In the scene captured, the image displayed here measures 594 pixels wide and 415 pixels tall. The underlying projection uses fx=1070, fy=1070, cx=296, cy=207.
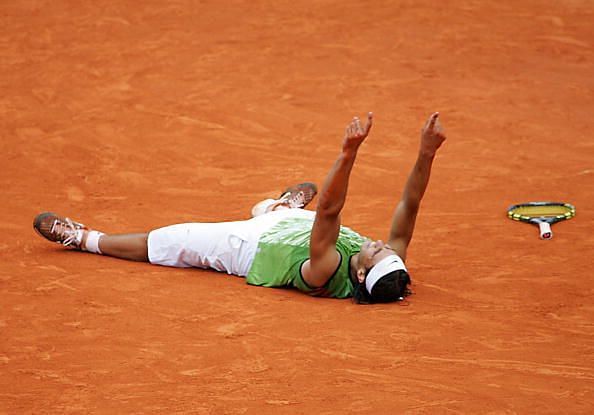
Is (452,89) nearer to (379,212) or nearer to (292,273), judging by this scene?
(379,212)

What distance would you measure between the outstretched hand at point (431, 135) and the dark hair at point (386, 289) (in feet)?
2.53

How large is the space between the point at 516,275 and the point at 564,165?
2.76m

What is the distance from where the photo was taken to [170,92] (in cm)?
1093

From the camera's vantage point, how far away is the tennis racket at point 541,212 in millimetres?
7723

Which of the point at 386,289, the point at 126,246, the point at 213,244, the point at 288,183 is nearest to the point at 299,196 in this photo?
the point at 213,244

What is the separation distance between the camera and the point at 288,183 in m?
8.77

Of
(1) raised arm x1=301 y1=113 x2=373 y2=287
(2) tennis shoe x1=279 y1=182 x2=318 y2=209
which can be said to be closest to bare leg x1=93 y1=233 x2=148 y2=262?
(2) tennis shoe x1=279 y1=182 x2=318 y2=209

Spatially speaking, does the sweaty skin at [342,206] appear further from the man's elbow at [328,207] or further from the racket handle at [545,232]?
the racket handle at [545,232]

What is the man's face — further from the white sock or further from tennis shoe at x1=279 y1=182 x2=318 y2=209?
Answer: the white sock

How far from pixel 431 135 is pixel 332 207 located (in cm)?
78

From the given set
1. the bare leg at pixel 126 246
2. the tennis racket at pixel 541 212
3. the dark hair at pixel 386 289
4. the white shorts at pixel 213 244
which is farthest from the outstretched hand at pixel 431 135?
the bare leg at pixel 126 246

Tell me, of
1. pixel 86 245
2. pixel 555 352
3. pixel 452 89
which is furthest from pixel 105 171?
pixel 555 352

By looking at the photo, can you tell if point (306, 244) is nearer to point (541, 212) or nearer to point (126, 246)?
point (126, 246)

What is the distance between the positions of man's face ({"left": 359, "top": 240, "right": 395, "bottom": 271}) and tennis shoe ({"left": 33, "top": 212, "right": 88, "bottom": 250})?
1.96 m
